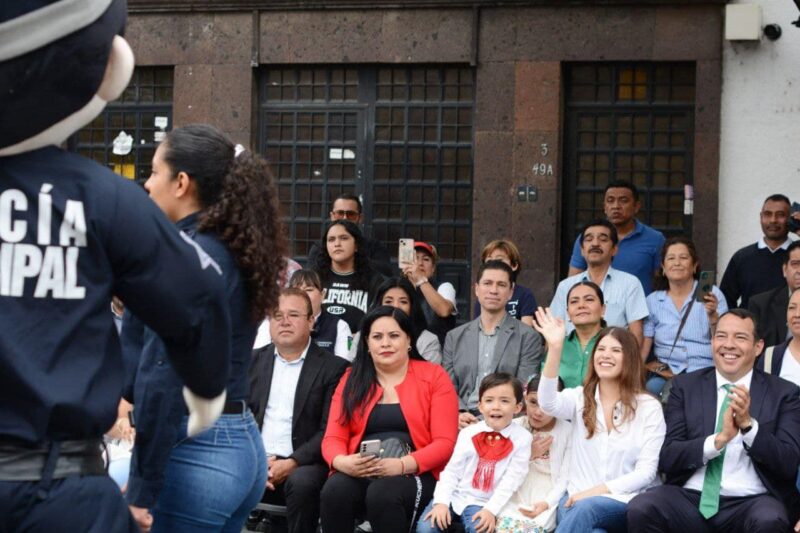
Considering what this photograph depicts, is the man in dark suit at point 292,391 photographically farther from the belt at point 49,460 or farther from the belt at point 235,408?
the belt at point 49,460

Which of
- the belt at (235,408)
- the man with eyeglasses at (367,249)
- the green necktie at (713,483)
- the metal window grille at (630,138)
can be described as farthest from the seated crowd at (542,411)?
the metal window grille at (630,138)

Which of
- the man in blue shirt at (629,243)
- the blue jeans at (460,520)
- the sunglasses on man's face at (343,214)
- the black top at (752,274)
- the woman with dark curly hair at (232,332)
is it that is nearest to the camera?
the woman with dark curly hair at (232,332)

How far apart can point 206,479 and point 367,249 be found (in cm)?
634

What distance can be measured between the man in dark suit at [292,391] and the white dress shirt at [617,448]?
1498mm

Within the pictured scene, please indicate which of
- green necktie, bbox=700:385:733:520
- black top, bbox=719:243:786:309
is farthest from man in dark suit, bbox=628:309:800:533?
black top, bbox=719:243:786:309

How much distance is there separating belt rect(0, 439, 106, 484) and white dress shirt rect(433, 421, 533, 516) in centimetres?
472

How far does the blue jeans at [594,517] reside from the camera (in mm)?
7215

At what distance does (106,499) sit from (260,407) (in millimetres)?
5310

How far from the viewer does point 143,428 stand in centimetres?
377

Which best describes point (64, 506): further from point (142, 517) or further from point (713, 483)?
point (713, 483)

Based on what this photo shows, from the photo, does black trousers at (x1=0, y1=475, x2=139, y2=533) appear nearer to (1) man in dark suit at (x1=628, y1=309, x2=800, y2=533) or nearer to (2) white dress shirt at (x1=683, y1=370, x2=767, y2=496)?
(1) man in dark suit at (x1=628, y1=309, x2=800, y2=533)

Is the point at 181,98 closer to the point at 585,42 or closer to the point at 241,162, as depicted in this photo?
the point at 585,42

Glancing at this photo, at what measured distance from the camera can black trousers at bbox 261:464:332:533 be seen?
796cm

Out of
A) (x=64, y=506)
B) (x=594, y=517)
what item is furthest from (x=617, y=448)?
(x=64, y=506)
